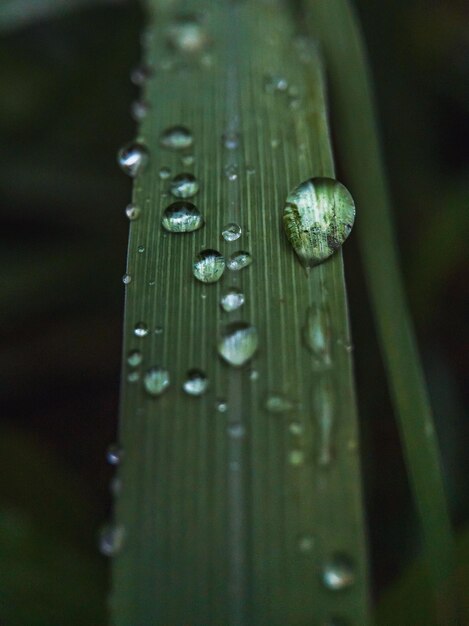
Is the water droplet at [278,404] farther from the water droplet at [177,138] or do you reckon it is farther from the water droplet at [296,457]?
the water droplet at [177,138]

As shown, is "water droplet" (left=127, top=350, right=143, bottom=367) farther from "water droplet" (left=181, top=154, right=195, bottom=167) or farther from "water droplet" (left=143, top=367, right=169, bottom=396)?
"water droplet" (left=181, top=154, right=195, bottom=167)

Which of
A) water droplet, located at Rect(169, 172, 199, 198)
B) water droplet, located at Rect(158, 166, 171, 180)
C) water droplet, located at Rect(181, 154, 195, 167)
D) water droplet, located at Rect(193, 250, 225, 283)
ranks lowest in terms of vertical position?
water droplet, located at Rect(193, 250, 225, 283)

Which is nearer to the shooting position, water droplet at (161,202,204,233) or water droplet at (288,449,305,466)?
water droplet at (288,449,305,466)

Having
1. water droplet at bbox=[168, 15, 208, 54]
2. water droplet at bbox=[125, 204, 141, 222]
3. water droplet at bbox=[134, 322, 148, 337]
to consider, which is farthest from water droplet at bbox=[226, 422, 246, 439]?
water droplet at bbox=[168, 15, 208, 54]

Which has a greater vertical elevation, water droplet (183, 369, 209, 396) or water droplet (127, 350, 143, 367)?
water droplet (127, 350, 143, 367)

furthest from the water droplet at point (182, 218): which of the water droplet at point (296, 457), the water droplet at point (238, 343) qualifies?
the water droplet at point (296, 457)

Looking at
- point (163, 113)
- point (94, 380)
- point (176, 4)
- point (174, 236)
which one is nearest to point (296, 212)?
point (174, 236)

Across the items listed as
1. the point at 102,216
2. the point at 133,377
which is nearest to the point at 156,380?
the point at 133,377

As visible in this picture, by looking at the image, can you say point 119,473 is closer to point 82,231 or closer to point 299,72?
point 299,72
